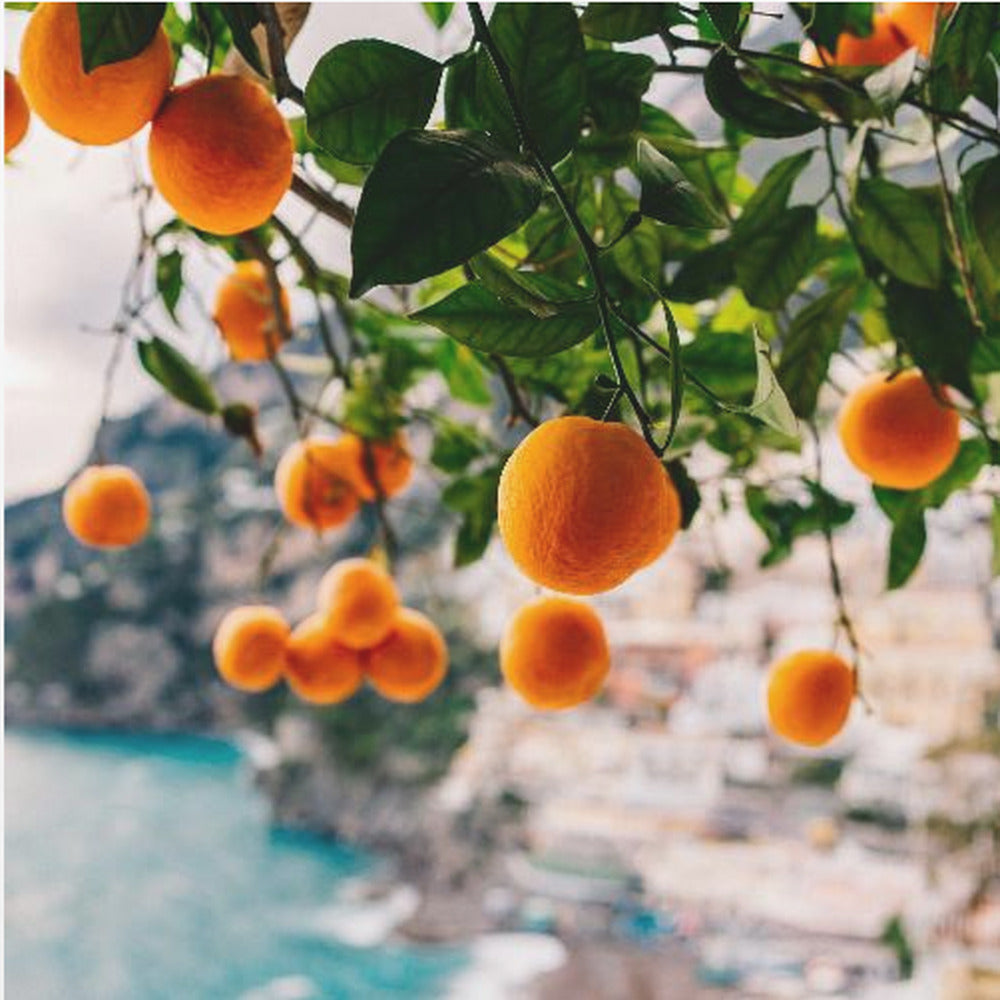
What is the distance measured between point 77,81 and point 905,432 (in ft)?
1.04

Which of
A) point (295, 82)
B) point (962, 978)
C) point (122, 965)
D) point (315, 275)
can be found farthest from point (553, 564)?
point (122, 965)

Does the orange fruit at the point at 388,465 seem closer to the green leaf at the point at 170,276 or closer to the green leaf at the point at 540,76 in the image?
the green leaf at the point at 170,276

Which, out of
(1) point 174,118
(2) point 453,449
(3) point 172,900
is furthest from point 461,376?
(3) point 172,900

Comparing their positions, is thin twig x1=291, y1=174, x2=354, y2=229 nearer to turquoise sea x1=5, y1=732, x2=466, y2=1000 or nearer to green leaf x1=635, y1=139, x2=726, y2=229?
green leaf x1=635, y1=139, x2=726, y2=229

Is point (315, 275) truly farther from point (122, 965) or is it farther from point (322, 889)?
point (322, 889)

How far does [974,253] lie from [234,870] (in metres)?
7.66

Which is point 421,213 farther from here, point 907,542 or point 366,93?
point 907,542

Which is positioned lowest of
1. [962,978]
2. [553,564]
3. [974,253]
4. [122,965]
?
[122,965]

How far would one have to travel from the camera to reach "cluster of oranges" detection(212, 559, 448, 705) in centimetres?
61

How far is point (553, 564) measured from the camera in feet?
0.83

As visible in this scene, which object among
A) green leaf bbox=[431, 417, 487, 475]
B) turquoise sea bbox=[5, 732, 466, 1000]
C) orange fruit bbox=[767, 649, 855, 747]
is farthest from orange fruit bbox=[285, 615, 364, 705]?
turquoise sea bbox=[5, 732, 466, 1000]

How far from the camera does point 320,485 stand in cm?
65

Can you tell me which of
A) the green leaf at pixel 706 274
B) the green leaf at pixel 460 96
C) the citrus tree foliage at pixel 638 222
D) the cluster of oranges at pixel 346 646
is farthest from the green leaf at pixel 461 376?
the green leaf at pixel 460 96

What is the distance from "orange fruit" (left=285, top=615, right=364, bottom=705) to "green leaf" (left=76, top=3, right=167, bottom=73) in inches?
16.0
